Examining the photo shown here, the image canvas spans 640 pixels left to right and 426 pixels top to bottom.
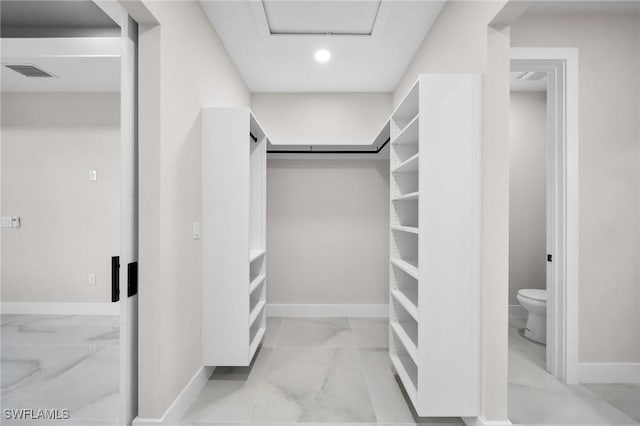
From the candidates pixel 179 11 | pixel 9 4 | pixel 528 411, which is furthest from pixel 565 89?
pixel 9 4

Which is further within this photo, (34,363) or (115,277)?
(34,363)

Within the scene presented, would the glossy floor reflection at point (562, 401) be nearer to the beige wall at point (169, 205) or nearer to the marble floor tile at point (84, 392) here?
the beige wall at point (169, 205)

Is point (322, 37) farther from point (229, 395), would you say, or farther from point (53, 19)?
point (229, 395)

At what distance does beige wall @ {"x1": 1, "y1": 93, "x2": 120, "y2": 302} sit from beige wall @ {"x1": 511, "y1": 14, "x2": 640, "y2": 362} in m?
4.07

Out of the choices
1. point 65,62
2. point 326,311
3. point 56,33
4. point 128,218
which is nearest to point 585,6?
point 128,218

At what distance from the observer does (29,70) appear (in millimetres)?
2775

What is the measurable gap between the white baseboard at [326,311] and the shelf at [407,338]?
145 centimetres

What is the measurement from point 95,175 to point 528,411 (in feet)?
14.0

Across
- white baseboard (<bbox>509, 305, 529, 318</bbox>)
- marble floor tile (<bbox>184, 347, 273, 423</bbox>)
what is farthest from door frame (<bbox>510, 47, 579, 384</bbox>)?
marble floor tile (<bbox>184, 347, 273, 423</bbox>)

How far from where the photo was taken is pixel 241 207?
2035 mm

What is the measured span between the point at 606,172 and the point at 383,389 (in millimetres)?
2343

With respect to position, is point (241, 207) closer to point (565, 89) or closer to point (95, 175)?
point (95, 175)

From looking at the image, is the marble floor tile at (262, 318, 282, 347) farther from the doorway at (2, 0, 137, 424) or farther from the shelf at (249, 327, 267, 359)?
the doorway at (2, 0, 137, 424)

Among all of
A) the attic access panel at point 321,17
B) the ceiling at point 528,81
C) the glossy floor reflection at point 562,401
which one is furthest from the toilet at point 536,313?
the attic access panel at point 321,17
